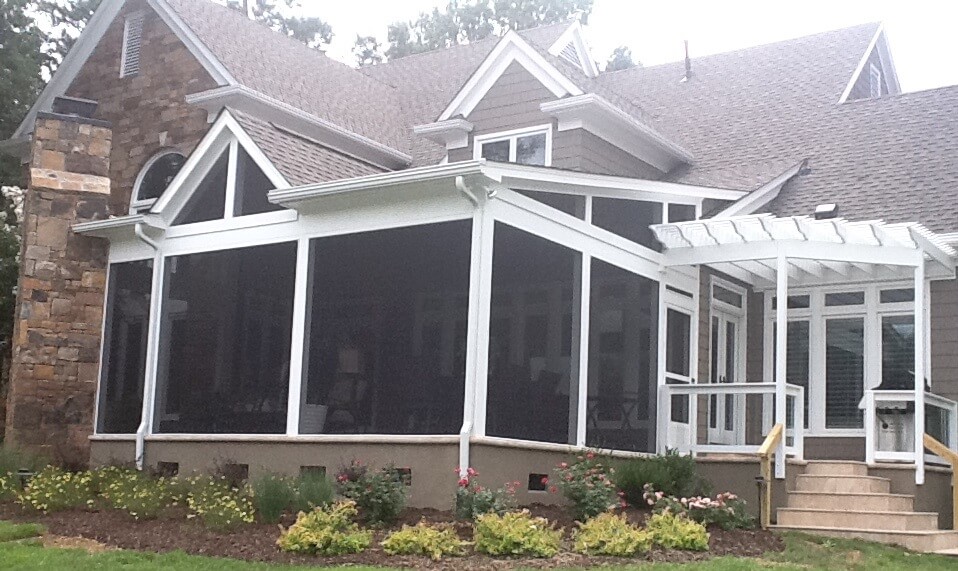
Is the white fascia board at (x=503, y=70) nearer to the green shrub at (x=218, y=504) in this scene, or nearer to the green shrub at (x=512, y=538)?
the green shrub at (x=218, y=504)

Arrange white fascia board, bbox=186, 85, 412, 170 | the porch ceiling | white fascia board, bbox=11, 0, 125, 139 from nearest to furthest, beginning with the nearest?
1. the porch ceiling
2. white fascia board, bbox=186, 85, 412, 170
3. white fascia board, bbox=11, 0, 125, 139

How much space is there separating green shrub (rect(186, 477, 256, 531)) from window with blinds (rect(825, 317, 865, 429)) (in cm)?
737

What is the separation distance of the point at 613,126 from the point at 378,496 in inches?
300

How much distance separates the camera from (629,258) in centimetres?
1272

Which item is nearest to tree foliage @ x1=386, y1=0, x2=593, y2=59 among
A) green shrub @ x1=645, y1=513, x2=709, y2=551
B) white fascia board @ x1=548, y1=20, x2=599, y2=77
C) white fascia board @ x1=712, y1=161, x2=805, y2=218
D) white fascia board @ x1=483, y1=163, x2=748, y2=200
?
white fascia board @ x1=548, y1=20, x2=599, y2=77

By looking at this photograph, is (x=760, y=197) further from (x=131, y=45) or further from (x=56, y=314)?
(x=131, y=45)

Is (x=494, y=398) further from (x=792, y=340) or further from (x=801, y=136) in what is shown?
(x=801, y=136)

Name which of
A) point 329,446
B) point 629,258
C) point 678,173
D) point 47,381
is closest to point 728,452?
point 629,258

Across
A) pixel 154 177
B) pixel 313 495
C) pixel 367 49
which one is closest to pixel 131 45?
pixel 154 177

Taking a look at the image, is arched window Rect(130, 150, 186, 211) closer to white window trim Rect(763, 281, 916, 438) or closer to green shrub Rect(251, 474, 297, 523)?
green shrub Rect(251, 474, 297, 523)

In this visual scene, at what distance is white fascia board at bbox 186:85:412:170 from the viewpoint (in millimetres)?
16562

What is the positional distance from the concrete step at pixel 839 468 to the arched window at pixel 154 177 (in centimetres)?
1058

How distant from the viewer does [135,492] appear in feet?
36.6

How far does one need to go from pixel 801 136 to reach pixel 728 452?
6.41 metres
